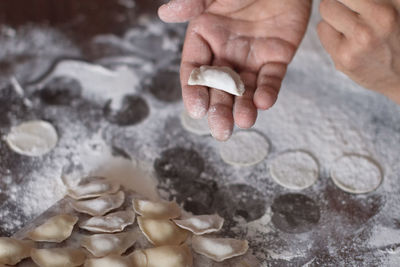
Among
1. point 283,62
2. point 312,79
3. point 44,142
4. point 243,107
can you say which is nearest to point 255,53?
point 283,62

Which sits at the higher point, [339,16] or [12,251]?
[339,16]

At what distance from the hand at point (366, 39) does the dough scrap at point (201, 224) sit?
484mm

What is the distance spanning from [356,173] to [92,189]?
67 centimetres

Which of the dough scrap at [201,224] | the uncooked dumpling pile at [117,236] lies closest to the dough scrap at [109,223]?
the uncooked dumpling pile at [117,236]

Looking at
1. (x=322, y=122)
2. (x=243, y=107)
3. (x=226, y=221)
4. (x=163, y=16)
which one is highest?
(x=163, y=16)

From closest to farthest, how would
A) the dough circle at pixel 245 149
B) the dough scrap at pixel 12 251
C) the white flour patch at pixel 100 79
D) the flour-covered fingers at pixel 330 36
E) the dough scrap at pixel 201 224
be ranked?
the dough scrap at pixel 12 251, the dough scrap at pixel 201 224, the flour-covered fingers at pixel 330 36, the dough circle at pixel 245 149, the white flour patch at pixel 100 79

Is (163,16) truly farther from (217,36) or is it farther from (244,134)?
(244,134)

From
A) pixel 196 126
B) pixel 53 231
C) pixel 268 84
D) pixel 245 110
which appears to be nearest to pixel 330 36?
pixel 268 84

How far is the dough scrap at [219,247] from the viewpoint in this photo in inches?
39.3

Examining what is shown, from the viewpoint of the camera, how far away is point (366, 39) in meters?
1.05

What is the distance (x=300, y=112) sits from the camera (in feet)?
4.50

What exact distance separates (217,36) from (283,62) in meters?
0.18

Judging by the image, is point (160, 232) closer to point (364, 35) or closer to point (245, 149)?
point (245, 149)

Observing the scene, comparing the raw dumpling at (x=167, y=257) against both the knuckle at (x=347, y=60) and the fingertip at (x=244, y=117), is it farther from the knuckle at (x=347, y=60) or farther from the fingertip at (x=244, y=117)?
the knuckle at (x=347, y=60)
